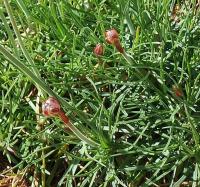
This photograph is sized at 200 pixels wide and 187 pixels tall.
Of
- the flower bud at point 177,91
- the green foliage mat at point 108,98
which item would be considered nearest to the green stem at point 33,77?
the green foliage mat at point 108,98

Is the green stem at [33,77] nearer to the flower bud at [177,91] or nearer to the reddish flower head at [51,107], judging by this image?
the reddish flower head at [51,107]

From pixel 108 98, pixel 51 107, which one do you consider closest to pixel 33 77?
pixel 51 107

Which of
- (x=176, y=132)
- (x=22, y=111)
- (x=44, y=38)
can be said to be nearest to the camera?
(x=176, y=132)

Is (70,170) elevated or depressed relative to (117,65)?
depressed

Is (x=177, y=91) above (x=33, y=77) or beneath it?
beneath

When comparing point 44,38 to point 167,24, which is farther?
point 44,38

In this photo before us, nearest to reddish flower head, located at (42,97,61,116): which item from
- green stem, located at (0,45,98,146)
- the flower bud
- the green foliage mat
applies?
green stem, located at (0,45,98,146)

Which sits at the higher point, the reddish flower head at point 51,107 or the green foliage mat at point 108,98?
the reddish flower head at point 51,107

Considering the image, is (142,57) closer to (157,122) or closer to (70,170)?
(157,122)

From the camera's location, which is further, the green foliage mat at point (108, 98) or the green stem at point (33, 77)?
the green foliage mat at point (108, 98)

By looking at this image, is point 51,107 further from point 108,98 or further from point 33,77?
point 108,98

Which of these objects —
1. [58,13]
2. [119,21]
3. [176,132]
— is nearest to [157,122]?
[176,132]
